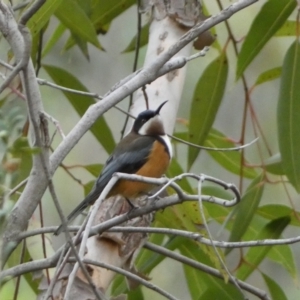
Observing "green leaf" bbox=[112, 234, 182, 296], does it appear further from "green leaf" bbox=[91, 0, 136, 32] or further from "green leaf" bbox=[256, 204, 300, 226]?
"green leaf" bbox=[91, 0, 136, 32]

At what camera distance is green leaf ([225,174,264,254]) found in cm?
193

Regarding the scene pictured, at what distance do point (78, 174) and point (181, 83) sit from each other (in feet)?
12.6

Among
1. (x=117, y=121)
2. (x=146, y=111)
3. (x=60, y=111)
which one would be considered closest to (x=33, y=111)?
(x=146, y=111)

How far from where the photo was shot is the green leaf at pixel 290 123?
1.84 meters

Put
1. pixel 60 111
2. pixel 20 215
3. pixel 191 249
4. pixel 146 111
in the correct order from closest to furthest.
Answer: pixel 20 215, pixel 146 111, pixel 191 249, pixel 60 111

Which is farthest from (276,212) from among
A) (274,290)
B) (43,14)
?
(43,14)

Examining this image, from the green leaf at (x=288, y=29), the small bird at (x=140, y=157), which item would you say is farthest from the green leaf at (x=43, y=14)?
the green leaf at (x=288, y=29)

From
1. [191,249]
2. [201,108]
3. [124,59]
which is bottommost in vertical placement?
[191,249]

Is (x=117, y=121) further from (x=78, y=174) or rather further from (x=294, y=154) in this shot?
(x=294, y=154)

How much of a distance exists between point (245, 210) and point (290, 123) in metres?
0.27

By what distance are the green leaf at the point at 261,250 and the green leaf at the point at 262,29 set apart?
427 mm

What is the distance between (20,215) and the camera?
1.13 m

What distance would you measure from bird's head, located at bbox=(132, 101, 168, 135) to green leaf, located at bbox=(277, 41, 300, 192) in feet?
1.04

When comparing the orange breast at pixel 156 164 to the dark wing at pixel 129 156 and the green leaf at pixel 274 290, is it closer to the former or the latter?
the dark wing at pixel 129 156
